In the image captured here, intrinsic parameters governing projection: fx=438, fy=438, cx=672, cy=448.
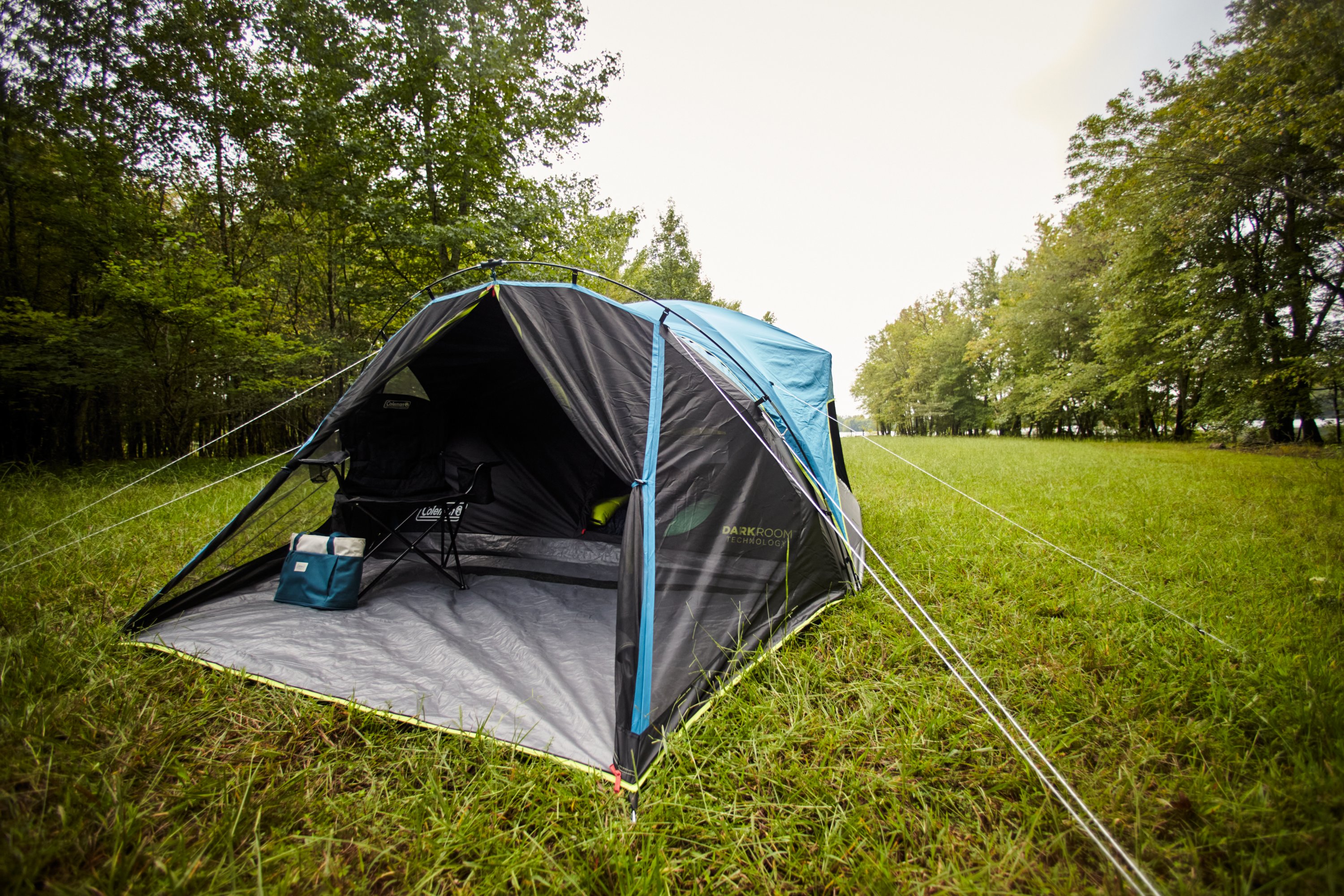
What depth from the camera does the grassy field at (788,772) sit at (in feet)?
3.54

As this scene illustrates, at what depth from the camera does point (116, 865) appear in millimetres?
1028

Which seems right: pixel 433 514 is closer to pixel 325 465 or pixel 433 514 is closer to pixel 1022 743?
pixel 325 465

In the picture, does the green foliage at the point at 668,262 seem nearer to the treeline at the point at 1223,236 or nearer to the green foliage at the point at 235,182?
the green foliage at the point at 235,182

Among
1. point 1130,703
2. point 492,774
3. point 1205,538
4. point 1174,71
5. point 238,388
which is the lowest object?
point 492,774

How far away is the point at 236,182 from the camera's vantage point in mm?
7102

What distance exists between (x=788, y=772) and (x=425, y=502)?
233cm

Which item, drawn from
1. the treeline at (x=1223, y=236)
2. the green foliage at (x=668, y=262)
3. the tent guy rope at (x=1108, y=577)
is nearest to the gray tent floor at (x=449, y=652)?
the tent guy rope at (x=1108, y=577)

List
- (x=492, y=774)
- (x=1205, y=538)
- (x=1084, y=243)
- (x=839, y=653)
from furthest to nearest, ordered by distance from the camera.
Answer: (x=1084, y=243) < (x=1205, y=538) < (x=839, y=653) < (x=492, y=774)

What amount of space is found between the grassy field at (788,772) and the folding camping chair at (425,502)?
0.96 meters

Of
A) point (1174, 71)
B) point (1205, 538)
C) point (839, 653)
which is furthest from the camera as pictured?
point (1174, 71)

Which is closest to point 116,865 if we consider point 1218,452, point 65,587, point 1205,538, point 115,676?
point 115,676

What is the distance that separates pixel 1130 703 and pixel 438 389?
13.7 ft

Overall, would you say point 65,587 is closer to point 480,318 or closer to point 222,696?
point 222,696

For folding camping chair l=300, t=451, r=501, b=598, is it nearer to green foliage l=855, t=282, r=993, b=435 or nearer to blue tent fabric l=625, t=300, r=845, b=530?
blue tent fabric l=625, t=300, r=845, b=530
